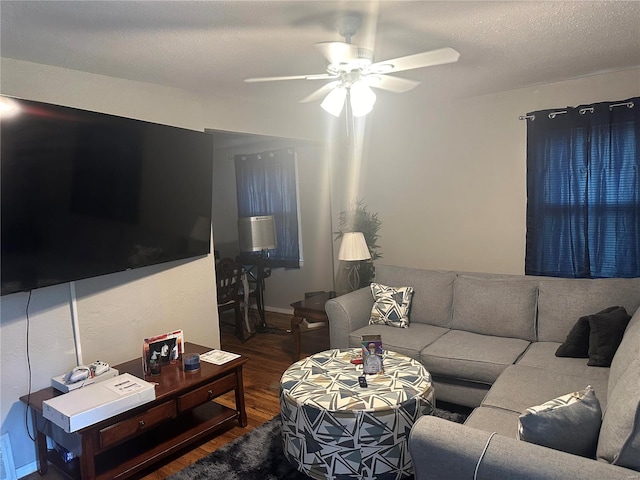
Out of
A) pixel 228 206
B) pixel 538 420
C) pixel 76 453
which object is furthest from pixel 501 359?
pixel 228 206

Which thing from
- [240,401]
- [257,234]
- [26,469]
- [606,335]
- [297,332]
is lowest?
[26,469]

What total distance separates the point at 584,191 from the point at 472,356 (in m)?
1.82

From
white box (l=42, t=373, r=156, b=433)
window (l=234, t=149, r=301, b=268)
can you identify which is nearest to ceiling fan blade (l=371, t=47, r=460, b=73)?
white box (l=42, t=373, r=156, b=433)

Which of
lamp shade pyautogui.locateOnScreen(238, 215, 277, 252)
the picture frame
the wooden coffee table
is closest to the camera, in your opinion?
the picture frame

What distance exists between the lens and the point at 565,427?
155 cm

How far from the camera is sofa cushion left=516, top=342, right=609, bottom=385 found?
99.4 inches

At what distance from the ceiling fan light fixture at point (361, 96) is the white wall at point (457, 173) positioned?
5.39 ft

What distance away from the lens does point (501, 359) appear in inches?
111

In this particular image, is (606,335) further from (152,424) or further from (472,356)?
(152,424)

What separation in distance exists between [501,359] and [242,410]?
1.74 m

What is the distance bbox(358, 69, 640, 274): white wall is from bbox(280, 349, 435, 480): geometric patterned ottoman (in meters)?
2.19

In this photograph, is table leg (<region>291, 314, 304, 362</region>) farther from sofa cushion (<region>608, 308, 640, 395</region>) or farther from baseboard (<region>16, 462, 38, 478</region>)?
sofa cushion (<region>608, 308, 640, 395</region>)

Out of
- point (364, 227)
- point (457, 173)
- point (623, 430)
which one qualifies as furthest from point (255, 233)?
point (623, 430)

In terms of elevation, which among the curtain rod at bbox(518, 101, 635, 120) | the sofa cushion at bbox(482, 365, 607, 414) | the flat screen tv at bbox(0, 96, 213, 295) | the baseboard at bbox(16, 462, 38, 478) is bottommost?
the baseboard at bbox(16, 462, 38, 478)
